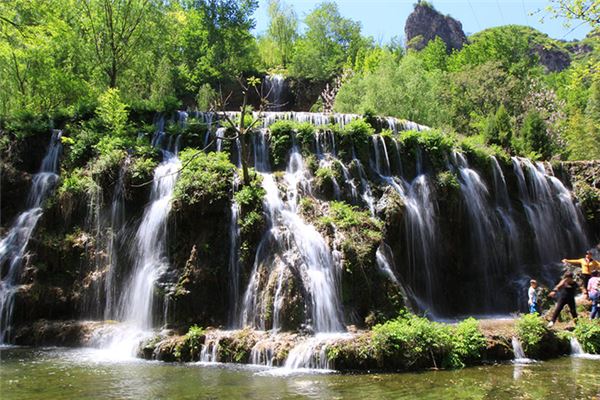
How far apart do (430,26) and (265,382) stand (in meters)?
93.6

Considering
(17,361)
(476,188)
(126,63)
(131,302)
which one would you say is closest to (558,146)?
(476,188)

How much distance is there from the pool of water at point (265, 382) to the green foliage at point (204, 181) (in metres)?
5.70

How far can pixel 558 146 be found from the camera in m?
38.1

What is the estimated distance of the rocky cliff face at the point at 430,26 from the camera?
9269cm

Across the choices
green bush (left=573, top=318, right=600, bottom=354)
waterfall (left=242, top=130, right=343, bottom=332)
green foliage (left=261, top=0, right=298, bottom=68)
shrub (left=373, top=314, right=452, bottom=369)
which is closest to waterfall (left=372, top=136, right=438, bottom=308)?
waterfall (left=242, top=130, right=343, bottom=332)

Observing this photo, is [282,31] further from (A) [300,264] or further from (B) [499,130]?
(A) [300,264]

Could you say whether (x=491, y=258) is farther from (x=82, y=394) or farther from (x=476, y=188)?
(x=82, y=394)

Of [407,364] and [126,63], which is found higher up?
[126,63]

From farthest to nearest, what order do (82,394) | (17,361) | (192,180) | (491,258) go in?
(491,258)
(192,180)
(17,361)
(82,394)

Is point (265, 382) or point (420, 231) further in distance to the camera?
point (420, 231)

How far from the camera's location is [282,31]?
5884cm

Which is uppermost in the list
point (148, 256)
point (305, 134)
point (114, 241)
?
point (305, 134)

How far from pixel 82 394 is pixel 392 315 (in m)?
8.55

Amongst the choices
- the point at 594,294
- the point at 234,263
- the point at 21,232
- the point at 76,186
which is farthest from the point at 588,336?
the point at 21,232
